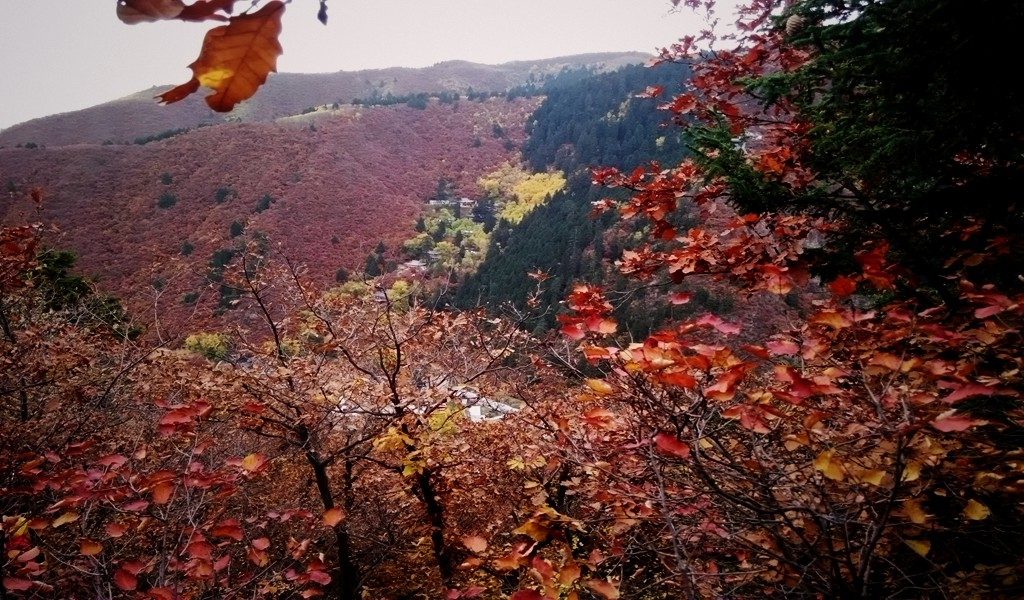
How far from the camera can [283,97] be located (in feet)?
216

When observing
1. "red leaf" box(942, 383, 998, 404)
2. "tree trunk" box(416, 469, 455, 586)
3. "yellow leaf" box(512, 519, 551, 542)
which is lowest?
"tree trunk" box(416, 469, 455, 586)

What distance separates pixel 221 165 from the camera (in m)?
36.2

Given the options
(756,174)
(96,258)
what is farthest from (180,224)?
(756,174)

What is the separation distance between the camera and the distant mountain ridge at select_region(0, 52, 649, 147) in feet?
160

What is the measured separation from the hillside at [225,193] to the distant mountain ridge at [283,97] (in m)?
5.24

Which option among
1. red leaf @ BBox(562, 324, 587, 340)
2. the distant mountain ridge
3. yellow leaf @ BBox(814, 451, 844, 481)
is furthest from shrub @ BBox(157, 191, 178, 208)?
yellow leaf @ BBox(814, 451, 844, 481)

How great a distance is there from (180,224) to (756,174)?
121ft

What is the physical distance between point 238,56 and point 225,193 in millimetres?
39874

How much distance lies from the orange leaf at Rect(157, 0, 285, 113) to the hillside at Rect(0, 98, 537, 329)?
24.4m

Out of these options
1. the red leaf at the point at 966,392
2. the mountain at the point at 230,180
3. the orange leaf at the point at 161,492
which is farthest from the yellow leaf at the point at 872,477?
the mountain at the point at 230,180

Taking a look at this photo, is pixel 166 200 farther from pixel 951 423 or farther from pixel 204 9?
pixel 951 423

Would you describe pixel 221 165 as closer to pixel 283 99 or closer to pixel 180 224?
pixel 180 224

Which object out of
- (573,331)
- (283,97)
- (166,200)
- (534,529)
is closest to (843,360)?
(573,331)

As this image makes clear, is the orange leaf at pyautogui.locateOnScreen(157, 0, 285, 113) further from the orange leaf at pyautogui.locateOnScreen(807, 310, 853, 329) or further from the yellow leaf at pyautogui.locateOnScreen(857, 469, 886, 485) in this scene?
the yellow leaf at pyautogui.locateOnScreen(857, 469, 886, 485)
